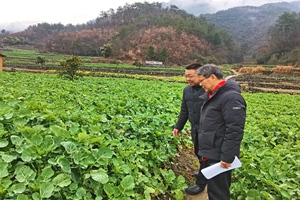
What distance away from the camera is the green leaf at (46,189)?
6.64 ft

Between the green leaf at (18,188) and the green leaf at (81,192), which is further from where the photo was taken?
the green leaf at (81,192)

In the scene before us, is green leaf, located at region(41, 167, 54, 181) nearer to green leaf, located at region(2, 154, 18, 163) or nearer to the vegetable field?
the vegetable field

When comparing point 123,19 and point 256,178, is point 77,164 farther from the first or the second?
point 123,19

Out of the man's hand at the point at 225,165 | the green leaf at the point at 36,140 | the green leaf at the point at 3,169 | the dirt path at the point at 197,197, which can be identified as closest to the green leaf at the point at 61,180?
the green leaf at the point at 3,169

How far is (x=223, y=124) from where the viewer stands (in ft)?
9.98

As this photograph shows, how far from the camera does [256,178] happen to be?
3.79 m

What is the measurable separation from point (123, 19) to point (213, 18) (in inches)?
3970

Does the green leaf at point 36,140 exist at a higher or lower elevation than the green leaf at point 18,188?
higher

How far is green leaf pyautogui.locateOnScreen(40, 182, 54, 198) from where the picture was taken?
2024mm

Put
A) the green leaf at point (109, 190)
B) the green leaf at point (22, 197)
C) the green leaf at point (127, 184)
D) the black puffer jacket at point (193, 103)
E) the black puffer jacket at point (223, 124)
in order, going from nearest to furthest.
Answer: the green leaf at point (22, 197)
the green leaf at point (109, 190)
the green leaf at point (127, 184)
the black puffer jacket at point (223, 124)
the black puffer jacket at point (193, 103)

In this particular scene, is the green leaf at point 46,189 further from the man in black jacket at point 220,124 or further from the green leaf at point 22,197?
the man in black jacket at point 220,124

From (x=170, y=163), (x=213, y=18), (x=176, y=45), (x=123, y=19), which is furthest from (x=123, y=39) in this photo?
(x=213, y=18)

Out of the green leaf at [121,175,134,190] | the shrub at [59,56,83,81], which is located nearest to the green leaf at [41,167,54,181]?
the green leaf at [121,175,134,190]

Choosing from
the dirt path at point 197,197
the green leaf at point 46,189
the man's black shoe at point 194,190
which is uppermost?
the green leaf at point 46,189
